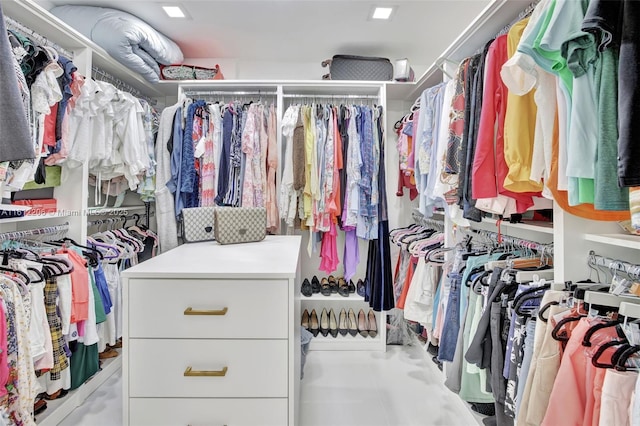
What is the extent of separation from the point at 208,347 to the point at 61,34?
1846mm

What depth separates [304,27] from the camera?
2.56 meters

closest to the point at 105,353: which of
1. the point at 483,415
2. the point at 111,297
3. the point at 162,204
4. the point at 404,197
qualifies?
the point at 111,297

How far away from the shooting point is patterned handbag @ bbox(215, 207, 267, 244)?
1757 mm

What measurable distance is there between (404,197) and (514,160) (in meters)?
1.96

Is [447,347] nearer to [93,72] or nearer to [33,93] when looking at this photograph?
[33,93]

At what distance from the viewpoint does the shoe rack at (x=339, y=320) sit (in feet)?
8.92

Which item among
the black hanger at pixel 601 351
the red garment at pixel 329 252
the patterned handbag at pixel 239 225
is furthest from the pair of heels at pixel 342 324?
the black hanger at pixel 601 351

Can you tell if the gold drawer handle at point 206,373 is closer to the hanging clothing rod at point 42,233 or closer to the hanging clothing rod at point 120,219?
the hanging clothing rod at point 42,233

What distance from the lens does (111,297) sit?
2.06 meters

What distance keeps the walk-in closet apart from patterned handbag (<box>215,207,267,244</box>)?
0.01m

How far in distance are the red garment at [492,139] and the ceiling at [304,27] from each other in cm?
127

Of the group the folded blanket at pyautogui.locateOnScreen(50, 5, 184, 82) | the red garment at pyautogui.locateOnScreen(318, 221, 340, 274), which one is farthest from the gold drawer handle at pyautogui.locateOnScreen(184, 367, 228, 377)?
the folded blanket at pyautogui.locateOnScreen(50, 5, 184, 82)

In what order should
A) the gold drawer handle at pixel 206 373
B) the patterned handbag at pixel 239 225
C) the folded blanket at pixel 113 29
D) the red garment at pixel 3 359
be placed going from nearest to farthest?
the gold drawer handle at pixel 206 373 < the red garment at pixel 3 359 < the patterned handbag at pixel 239 225 < the folded blanket at pixel 113 29

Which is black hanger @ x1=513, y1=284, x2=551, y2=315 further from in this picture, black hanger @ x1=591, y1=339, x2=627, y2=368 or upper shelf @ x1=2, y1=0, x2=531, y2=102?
upper shelf @ x1=2, y1=0, x2=531, y2=102
